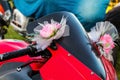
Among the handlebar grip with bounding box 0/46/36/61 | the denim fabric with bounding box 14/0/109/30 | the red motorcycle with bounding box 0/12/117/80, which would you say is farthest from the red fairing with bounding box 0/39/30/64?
the denim fabric with bounding box 14/0/109/30

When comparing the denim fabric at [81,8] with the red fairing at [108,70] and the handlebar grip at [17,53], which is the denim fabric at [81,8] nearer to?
the red fairing at [108,70]

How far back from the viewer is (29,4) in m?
5.67

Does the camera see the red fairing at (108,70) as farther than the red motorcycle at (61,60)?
Yes

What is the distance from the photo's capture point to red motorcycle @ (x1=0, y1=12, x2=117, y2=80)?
2.00 m

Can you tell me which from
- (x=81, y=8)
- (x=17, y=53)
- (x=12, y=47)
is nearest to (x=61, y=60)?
(x=17, y=53)

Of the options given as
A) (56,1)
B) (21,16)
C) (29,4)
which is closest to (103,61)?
(56,1)

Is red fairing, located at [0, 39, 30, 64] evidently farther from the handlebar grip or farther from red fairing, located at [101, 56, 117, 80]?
red fairing, located at [101, 56, 117, 80]

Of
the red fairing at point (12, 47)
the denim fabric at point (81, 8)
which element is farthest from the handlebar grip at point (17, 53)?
the denim fabric at point (81, 8)

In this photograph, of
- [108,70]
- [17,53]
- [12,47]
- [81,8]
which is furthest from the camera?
[81,8]

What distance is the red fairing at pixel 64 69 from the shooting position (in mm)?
1976

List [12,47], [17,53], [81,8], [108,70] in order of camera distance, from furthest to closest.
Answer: [81,8], [12,47], [108,70], [17,53]

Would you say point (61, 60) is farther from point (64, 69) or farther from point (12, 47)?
point (12, 47)

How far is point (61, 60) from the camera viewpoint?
6.70 ft

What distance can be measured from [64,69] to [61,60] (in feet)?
0.18
